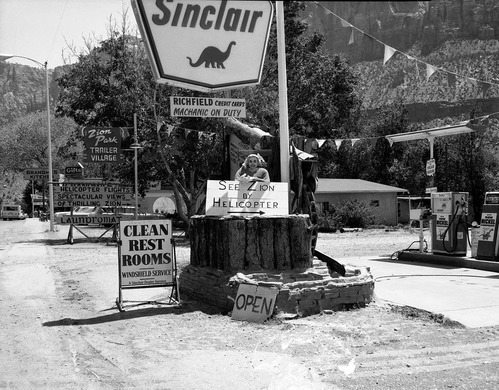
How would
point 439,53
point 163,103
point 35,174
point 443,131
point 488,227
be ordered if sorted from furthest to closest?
point 439,53, point 35,174, point 163,103, point 443,131, point 488,227

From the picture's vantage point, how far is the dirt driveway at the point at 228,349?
541 centimetres

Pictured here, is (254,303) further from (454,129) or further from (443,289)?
(454,129)

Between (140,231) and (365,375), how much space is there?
15.8ft

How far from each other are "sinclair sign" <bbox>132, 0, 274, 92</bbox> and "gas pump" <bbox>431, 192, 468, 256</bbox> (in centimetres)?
647

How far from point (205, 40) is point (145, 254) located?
3962 mm

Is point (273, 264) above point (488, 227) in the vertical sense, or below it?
below

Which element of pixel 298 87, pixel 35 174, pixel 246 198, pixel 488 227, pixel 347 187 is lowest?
pixel 488 227

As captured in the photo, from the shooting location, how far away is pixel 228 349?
6.51 metres

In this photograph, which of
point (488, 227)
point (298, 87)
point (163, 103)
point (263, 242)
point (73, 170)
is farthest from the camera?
point (298, 87)

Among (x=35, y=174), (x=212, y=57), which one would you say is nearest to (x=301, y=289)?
(x=212, y=57)

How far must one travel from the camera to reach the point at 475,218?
3772 centimetres

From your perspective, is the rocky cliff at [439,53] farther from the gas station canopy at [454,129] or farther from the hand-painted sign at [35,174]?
the gas station canopy at [454,129]

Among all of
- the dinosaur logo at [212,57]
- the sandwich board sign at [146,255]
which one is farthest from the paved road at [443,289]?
the dinosaur logo at [212,57]

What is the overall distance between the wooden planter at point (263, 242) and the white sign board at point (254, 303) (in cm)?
57
